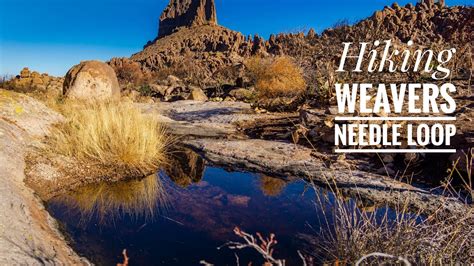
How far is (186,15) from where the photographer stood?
7975 cm

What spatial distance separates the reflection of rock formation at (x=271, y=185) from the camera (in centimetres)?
394

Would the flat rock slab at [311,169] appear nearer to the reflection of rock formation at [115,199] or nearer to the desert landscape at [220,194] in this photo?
the desert landscape at [220,194]

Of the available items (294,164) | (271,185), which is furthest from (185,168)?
(294,164)

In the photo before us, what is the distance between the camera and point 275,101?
1012 centimetres

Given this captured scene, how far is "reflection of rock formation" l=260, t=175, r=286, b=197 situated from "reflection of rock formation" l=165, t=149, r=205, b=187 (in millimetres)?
751

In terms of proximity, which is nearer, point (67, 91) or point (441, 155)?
point (441, 155)

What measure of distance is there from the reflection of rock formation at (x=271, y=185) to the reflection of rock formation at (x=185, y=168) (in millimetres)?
751

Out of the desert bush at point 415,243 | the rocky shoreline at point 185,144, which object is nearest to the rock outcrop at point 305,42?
the rocky shoreline at point 185,144

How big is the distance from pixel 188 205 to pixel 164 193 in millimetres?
401

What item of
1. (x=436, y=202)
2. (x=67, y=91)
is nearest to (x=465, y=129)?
(x=436, y=202)

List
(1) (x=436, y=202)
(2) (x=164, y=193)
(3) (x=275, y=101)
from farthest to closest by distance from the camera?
1. (3) (x=275, y=101)
2. (2) (x=164, y=193)
3. (1) (x=436, y=202)

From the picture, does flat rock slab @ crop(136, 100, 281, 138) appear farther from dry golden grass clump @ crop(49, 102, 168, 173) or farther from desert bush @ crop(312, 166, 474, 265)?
desert bush @ crop(312, 166, 474, 265)

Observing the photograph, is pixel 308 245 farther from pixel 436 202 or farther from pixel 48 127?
pixel 48 127

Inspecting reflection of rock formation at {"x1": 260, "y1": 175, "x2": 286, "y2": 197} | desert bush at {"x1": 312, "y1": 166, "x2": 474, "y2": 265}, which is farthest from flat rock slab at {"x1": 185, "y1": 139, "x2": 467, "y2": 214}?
desert bush at {"x1": 312, "y1": 166, "x2": 474, "y2": 265}
